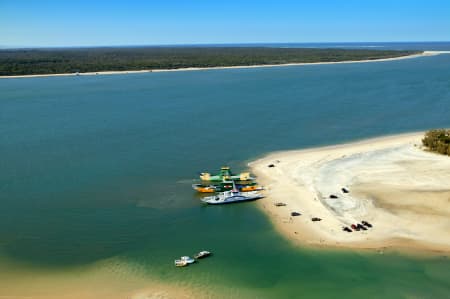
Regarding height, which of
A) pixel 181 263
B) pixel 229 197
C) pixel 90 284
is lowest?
pixel 90 284

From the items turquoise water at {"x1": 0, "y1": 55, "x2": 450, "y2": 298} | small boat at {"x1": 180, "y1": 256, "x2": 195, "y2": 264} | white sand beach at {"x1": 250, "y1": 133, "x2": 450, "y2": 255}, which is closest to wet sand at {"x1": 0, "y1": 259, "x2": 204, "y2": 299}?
turquoise water at {"x1": 0, "y1": 55, "x2": 450, "y2": 298}

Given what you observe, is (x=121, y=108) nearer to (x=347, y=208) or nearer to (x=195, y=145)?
(x=195, y=145)

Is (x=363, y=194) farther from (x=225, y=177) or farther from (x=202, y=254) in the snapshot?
(x=202, y=254)

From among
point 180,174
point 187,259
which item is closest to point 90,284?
point 187,259

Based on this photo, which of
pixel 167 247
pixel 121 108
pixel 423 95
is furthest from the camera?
pixel 423 95

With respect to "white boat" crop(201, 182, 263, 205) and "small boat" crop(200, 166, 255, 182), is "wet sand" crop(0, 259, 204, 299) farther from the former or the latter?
"small boat" crop(200, 166, 255, 182)

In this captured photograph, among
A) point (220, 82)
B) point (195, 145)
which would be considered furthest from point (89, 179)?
point (220, 82)
